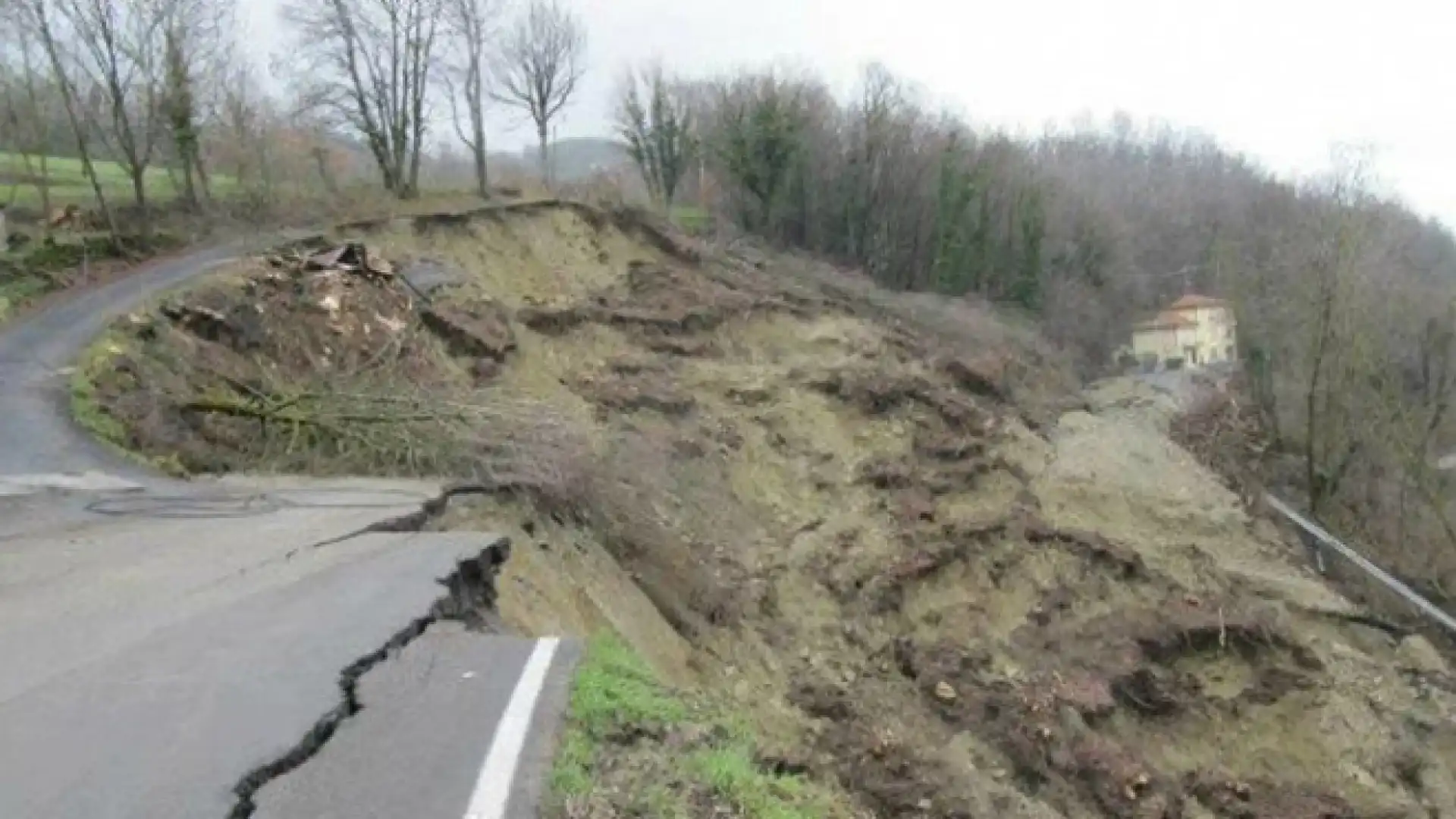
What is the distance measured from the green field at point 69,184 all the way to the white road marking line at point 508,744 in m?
31.0

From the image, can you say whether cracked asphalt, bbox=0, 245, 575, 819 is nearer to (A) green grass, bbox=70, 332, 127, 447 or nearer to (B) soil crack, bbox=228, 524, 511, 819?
(B) soil crack, bbox=228, 524, 511, 819

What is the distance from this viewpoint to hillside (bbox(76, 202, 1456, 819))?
40.7 ft

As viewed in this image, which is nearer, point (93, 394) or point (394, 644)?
point (394, 644)

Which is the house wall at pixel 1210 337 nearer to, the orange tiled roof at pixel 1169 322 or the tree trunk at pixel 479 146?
the orange tiled roof at pixel 1169 322

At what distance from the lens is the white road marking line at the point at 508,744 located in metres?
4.64

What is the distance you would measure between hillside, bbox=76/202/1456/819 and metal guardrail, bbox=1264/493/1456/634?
1398 millimetres

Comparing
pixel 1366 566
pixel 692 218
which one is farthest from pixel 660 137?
pixel 1366 566

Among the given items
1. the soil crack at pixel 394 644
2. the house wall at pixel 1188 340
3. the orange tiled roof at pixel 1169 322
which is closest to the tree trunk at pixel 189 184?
the soil crack at pixel 394 644

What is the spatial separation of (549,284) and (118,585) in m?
20.3

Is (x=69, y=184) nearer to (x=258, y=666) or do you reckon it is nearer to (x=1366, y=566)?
(x=1366, y=566)

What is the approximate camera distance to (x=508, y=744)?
525 cm

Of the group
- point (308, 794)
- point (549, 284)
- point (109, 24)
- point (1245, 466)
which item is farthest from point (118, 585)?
point (1245, 466)

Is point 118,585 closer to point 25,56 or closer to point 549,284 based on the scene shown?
point 549,284

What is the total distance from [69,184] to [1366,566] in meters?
37.2
